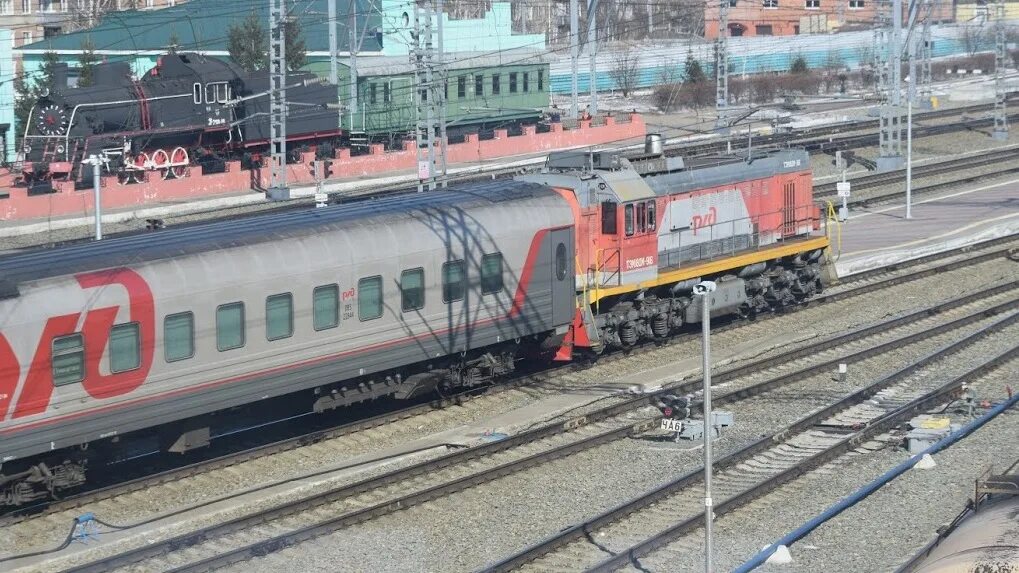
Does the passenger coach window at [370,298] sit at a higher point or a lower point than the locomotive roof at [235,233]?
lower

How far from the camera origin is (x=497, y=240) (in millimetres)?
20891

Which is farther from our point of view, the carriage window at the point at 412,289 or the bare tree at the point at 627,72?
the bare tree at the point at 627,72

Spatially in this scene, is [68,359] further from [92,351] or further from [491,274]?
[491,274]

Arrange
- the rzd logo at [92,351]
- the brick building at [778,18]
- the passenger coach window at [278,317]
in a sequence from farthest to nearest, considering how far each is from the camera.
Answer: the brick building at [778,18], the passenger coach window at [278,317], the rzd logo at [92,351]

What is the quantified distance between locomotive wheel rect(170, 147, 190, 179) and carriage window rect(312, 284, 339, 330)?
2960cm

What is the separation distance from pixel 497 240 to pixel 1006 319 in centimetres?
1159

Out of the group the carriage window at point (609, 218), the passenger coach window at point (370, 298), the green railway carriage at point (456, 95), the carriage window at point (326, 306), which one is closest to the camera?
the carriage window at point (326, 306)

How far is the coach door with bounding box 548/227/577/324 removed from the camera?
21891 millimetres

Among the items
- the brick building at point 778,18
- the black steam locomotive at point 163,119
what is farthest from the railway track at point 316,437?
the brick building at point 778,18

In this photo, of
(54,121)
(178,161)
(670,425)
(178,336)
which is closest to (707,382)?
(670,425)

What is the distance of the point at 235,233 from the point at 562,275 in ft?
20.1

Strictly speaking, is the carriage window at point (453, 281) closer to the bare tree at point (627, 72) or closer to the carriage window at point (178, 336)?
the carriage window at point (178, 336)

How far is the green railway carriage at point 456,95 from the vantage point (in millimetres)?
59281

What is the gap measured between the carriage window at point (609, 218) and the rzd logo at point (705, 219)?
2.70 metres
